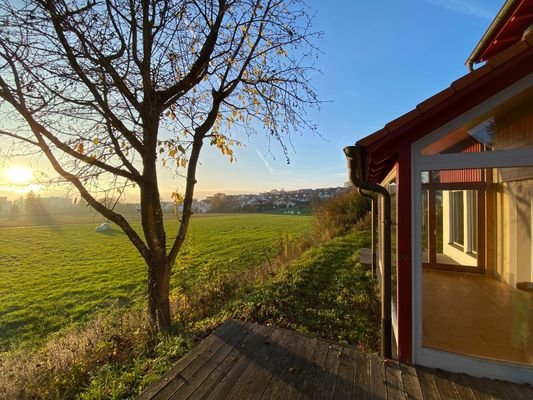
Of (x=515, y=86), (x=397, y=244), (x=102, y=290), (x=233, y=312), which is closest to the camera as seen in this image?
(x=515, y=86)

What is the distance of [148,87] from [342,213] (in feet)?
A: 47.9

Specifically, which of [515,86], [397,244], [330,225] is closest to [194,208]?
[397,244]

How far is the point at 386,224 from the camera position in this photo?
372cm

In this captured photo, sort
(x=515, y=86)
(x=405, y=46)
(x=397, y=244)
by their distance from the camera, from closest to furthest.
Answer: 1. (x=515, y=86)
2. (x=397, y=244)
3. (x=405, y=46)

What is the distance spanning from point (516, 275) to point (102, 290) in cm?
1431

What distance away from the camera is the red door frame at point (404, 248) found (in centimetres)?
313

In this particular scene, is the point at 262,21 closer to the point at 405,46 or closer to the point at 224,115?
the point at 224,115

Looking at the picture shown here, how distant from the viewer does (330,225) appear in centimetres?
1725

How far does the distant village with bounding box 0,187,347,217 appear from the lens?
5.42m

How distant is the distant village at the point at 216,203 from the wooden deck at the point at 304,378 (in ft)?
10.5

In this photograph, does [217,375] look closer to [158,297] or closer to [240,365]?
[240,365]

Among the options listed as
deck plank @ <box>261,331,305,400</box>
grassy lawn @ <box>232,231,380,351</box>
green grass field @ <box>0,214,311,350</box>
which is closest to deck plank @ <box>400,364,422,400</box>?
grassy lawn @ <box>232,231,380,351</box>

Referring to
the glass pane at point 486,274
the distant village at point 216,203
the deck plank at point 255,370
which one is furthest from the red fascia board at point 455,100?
the distant village at point 216,203

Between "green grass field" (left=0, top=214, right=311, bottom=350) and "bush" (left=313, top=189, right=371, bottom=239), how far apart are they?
195 cm
